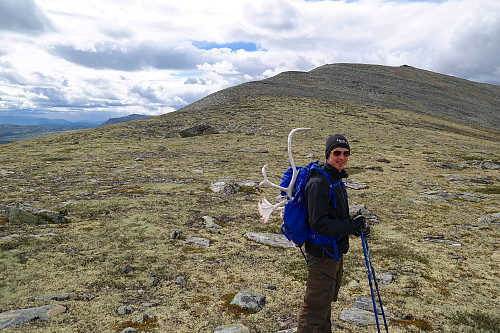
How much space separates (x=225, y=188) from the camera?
54.0ft

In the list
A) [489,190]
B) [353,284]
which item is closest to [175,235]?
[353,284]

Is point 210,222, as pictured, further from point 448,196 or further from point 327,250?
point 448,196

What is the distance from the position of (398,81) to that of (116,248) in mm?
132644

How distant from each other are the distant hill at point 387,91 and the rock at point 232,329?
2634 inches

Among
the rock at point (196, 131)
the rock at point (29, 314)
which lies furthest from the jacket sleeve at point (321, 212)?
the rock at point (196, 131)

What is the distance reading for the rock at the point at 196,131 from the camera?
43.0 m

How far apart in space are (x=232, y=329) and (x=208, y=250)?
3.82 metres

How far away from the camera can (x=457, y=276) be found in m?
8.27

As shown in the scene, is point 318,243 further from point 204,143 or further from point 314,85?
point 314,85

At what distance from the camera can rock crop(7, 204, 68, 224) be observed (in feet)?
35.2

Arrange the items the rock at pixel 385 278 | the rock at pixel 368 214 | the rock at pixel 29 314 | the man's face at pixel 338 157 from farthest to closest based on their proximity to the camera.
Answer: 1. the rock at pixel 368 214
2. the rock at pixel 385 278
3. the rock at pixel 29 314
4. the man's face at pixel 338 157

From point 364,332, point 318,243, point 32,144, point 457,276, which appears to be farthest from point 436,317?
point 32,144

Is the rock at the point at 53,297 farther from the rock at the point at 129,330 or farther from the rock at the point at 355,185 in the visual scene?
the rock at the point at 355,185

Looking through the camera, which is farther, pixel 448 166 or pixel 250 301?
pixel 448 166
